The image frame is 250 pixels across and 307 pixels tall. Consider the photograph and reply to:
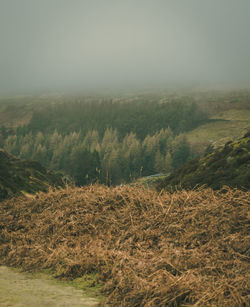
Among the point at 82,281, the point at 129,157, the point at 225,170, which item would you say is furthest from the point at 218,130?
the point at 82,281

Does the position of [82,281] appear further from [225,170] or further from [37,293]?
[225,170]

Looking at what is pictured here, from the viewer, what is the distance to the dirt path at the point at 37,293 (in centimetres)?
558

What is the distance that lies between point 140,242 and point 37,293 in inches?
116

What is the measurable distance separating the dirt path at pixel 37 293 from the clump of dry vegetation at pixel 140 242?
502 millimetres

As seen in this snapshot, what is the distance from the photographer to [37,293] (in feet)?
20.1

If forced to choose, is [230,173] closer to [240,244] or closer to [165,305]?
[240,244]

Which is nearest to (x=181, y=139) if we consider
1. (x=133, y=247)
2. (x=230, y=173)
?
(x=230, y=173)

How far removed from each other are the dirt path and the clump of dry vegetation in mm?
502

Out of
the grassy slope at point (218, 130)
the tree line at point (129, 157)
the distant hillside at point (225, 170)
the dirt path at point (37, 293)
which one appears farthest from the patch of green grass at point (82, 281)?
the grassy slope at point (218, 130)

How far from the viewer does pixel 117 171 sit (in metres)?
127

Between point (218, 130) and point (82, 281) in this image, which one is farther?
point (218, 130)

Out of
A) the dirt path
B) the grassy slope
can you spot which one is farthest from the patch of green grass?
the grassy slope

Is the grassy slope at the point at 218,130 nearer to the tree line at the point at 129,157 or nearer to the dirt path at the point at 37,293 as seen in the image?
the tree line at the point at 129,157

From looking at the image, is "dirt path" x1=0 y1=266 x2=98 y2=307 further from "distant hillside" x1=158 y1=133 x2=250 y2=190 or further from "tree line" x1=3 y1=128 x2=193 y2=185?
"tree line" x1=3 y1=128 x2=193 y2=185
